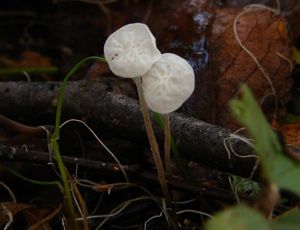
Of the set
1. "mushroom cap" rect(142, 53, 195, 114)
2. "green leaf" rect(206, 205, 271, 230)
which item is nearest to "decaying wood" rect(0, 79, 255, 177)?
"mushroom cap" rect(142, 53, 195, 114)

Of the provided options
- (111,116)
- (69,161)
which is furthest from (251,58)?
(69,161)

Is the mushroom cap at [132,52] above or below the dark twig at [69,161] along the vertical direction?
above

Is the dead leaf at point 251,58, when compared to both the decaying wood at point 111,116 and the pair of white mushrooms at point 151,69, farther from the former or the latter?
the pair of white mushrooms at point 151,69

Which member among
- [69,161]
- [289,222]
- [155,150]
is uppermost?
[289,222]

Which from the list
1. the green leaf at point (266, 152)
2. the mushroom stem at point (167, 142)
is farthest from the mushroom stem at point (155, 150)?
the green leaf at point (266, 152)

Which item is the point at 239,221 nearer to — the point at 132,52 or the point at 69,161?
the point at 132,52

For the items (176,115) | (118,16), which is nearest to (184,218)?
(176,115)

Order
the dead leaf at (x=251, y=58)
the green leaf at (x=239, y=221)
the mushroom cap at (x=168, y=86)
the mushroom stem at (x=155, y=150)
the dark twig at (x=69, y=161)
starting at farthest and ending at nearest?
the dead leaf at (x=251, y=58) < the dark twig at (x=69, y=161) < the mushroom stem at (x=155, y=150) < the mushroom cap at (x=168, y=86) < the green leaf at (x=239, y=221)

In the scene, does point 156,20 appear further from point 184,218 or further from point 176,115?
point 184,218
